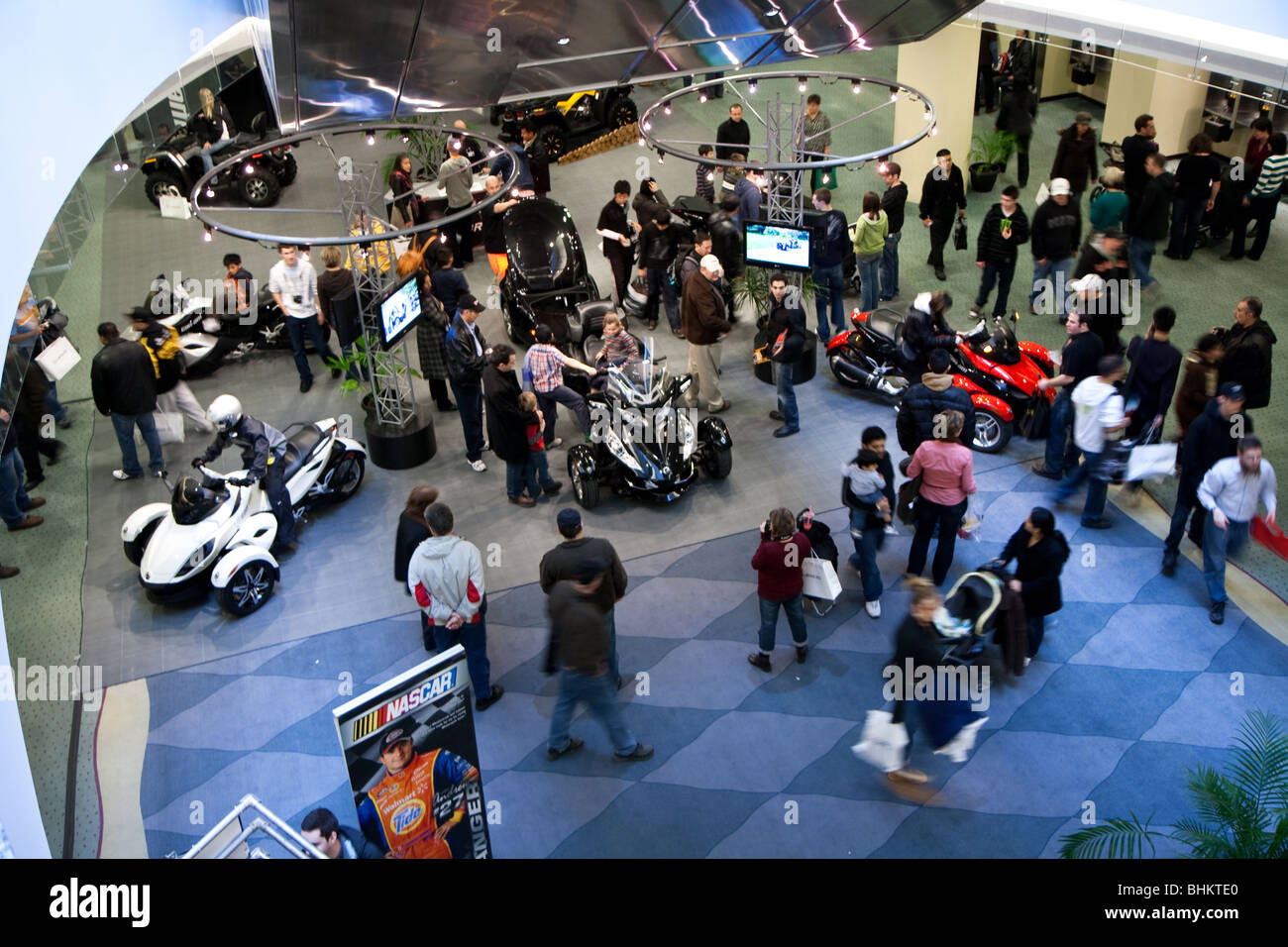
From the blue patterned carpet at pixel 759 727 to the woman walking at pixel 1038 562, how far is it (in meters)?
0.69

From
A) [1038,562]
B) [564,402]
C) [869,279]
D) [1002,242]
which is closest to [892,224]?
[869,279]

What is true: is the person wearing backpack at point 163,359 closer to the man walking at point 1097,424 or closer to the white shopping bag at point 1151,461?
the man walking at point 1097,424

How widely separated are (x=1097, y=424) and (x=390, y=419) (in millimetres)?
5970

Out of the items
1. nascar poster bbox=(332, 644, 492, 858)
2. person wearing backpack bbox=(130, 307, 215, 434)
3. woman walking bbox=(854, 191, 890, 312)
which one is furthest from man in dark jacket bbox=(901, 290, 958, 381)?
person wearing backpack bbox=(130, 307, 215, 434)

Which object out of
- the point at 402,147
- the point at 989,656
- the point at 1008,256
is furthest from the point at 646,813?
the point at 402,147

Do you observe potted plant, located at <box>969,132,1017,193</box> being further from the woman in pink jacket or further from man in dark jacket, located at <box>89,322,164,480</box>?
man in dark jacket, located at <box>89,322,164,480</box>

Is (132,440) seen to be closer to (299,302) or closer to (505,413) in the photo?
(299,302)

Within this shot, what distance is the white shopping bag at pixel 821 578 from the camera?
813 cm

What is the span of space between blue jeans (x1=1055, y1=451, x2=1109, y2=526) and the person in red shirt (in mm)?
2746

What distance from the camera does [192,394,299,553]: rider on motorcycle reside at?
29.3 feet

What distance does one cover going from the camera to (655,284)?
12617 millimetres

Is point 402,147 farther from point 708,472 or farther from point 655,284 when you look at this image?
point 708,472

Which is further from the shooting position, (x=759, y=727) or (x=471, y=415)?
(x=471, y=415)

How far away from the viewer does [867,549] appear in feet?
27.2
